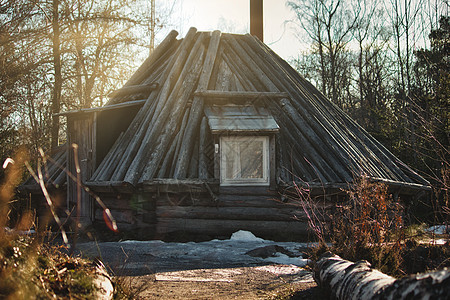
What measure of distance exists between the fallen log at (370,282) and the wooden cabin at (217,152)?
4249 millimetres

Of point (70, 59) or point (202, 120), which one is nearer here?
point (202, 120)

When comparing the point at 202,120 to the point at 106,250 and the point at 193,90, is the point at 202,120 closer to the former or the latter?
the point at 193,90

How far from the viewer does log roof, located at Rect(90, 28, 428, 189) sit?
1115cm

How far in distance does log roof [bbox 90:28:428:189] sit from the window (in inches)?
16.4

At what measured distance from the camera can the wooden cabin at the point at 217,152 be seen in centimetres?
1080

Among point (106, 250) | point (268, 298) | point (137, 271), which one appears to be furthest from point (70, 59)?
point (268, 298)

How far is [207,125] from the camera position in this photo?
11.9 metres

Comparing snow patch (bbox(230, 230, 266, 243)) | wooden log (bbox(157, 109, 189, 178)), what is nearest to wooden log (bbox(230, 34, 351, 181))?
snow patch (bbox(230, 230, 266, 243))

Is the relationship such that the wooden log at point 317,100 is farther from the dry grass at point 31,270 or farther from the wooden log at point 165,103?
the dry grass at point 31,270

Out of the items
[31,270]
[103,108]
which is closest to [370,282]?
[31,270]

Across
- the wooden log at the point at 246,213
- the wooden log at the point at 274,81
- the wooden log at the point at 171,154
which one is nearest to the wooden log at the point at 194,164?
the wooden log at the point at 171,154

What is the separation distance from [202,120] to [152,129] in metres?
1.30

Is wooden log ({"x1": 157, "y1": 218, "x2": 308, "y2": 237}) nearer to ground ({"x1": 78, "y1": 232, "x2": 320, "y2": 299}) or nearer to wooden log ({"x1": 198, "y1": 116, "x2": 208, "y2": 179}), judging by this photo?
ground ({"x1": 78, "y1": 232, "x2": 320, "y2": 299})

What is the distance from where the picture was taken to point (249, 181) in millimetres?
10945
